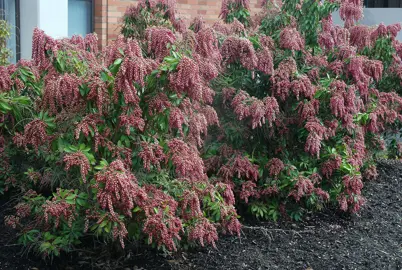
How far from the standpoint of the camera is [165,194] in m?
4.81

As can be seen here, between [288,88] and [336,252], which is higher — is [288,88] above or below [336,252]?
above

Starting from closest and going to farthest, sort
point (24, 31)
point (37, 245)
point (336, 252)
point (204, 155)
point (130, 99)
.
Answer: point (130, 99) < point (37, 245) < point (336, 252) < point (204, 155) < point (24, 31)

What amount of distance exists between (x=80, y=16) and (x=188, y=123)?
5.98 m

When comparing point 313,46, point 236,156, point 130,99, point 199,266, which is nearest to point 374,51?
point 313,46

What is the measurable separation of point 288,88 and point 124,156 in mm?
2241

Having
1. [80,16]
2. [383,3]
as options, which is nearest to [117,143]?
[80,16]

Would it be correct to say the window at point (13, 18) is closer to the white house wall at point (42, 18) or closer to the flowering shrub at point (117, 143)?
the white house wall at point (42, 18)

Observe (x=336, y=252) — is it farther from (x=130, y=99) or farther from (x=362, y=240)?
(x=130, y=99)

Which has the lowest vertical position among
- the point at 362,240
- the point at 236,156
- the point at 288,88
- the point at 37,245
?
the point at 362,240

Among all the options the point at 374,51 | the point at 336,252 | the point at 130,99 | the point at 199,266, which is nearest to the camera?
the point at 130,99

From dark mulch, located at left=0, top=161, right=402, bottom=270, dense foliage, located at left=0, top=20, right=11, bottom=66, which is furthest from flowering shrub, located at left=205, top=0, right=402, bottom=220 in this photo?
dense foliage, located at left=0, top=20, right=11, bottom=66

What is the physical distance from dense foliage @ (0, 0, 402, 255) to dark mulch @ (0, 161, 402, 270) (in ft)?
0.65

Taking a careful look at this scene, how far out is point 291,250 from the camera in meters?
5.99

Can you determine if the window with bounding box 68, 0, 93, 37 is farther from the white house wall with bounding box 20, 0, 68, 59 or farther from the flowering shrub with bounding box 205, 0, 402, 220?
the flowering shrub with bounding box 205, 0, 402, 220
